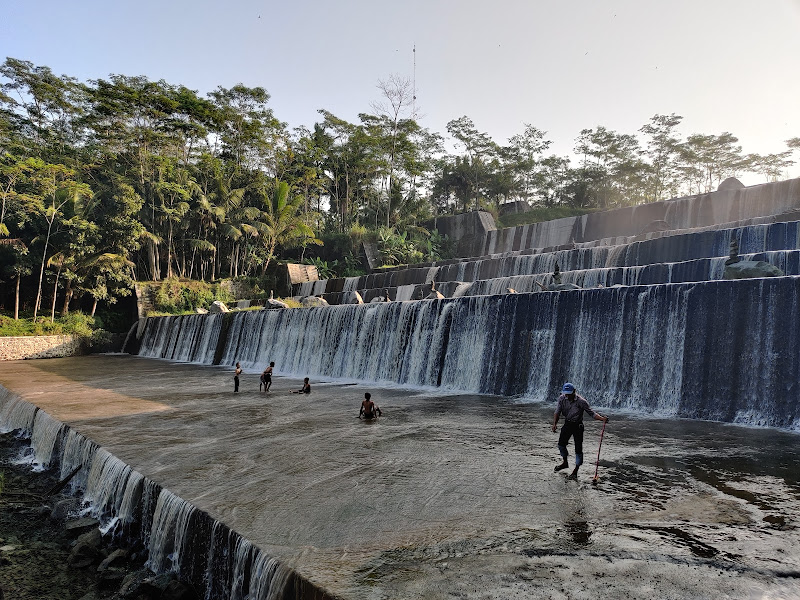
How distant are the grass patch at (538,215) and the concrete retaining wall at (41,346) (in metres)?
32.1

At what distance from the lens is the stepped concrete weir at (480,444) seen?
414 cm

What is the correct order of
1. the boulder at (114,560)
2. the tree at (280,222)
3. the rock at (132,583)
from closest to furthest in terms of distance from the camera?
the rock at (132,583) → the boulder at (114,560) → the tree at (280,222)

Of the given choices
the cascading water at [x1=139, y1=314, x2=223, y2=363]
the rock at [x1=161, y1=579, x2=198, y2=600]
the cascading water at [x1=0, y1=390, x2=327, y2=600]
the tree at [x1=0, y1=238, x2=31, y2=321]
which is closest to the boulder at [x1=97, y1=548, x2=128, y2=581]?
the cascading water at [x1=0, y1=390, x2=327, y2=600]

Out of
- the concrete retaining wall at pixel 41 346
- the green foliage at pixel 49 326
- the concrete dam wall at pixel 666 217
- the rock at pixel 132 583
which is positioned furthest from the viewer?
the green foliage at pixel 49 326

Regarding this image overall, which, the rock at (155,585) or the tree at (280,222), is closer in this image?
the rock at (155,585)

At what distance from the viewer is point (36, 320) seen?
92.4 ft

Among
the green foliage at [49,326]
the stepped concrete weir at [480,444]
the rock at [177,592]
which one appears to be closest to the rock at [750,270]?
the stepped concrete weir at [480,444]

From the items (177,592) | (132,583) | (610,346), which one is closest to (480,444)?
(177,592)

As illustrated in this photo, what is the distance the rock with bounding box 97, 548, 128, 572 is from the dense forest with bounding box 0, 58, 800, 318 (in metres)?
25.4

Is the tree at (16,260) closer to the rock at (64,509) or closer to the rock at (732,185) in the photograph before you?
the rock at (64,509)

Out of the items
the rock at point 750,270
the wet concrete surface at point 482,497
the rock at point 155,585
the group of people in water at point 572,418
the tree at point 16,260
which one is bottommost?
the rock at point 155,585

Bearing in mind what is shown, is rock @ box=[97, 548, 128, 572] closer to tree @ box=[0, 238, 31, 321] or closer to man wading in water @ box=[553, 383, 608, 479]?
man wading in water @ box=[553, 383, 608, 479]

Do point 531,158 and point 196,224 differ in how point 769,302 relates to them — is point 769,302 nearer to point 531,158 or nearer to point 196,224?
point 196,224

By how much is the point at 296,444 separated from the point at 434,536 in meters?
3.87
